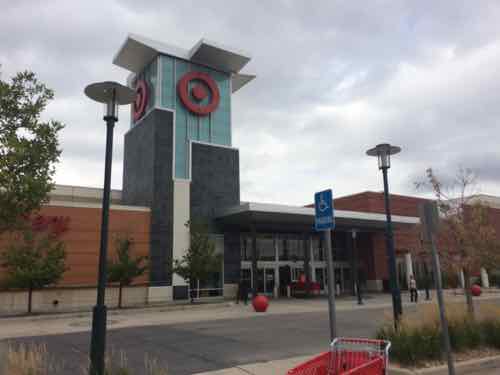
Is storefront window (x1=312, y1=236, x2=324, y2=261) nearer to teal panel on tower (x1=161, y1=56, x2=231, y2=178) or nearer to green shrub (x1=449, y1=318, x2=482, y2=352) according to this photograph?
teal panel on tower (x1=161, y1=56, x2=231, y2=178)

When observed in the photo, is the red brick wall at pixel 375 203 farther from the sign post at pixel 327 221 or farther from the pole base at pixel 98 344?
the pole base at pixel 98 344

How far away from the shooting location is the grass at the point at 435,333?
26.4 feet

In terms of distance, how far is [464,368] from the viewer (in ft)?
26.1

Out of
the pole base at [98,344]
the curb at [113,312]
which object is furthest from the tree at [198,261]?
the pole base at [98,344]

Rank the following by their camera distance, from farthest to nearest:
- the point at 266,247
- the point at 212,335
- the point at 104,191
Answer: the point at 266,247, the point at 212,335, the point at 104,191

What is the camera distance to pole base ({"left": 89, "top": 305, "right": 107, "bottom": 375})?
671 cm

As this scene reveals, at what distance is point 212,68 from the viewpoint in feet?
116

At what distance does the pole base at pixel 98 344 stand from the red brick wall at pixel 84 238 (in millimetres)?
19246

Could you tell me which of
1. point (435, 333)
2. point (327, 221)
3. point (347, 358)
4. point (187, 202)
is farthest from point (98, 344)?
point (187, 202)

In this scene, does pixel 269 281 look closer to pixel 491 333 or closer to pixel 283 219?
pixel 283 219

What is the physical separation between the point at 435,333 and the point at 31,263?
18.6m

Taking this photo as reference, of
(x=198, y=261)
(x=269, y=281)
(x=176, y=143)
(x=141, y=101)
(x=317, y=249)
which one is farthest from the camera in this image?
(x=317, y=249)

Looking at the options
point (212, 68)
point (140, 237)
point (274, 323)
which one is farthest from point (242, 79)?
point (274, 323)

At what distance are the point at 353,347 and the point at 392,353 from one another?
2.51 metres
